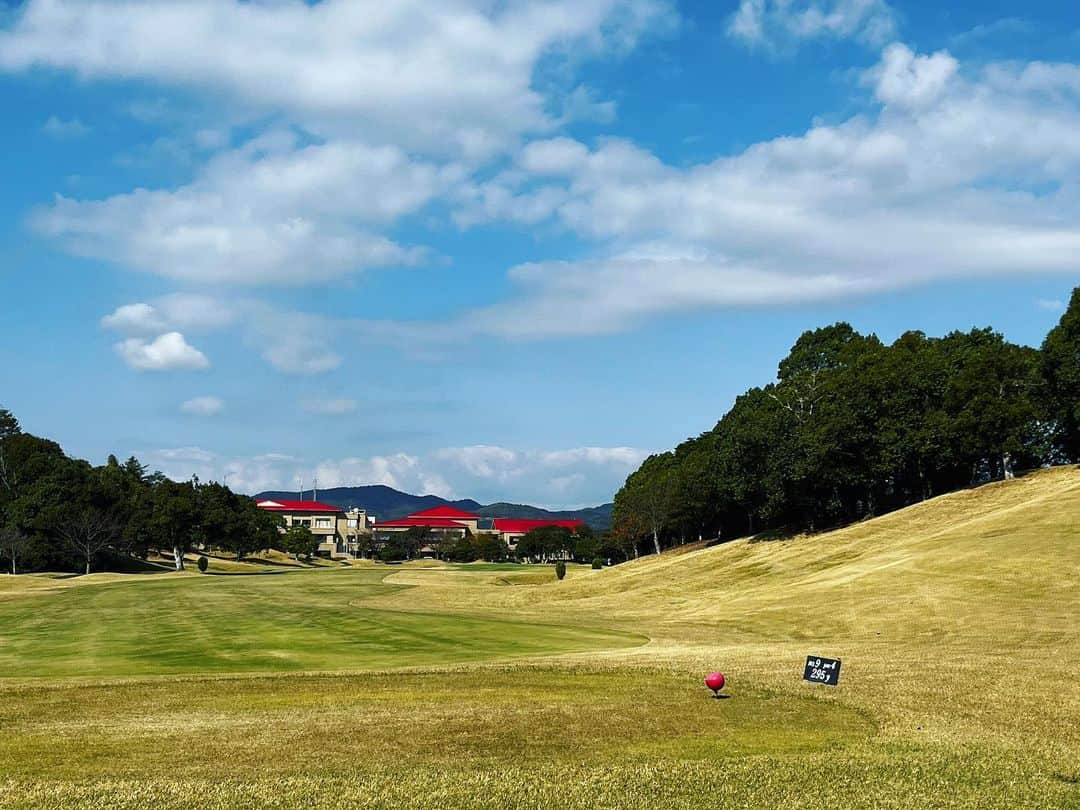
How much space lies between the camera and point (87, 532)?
129500 mm

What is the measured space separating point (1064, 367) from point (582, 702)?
83649 mm

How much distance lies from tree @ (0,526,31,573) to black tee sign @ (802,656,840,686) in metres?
122

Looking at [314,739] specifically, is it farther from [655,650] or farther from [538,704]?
[655,650]

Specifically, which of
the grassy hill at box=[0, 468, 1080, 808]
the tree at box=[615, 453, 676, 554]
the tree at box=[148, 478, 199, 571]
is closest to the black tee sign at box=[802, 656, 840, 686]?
the grassy hill at box=[0, 468, 1080, 808]

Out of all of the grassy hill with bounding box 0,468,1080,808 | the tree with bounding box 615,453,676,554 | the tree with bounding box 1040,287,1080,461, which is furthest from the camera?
the tree with bounding box 615,453,676,554

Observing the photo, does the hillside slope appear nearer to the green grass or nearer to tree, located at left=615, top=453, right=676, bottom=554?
the green grass

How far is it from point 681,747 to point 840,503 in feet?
310

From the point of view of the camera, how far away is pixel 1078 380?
289 feet

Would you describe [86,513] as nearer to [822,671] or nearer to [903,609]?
[903,609]

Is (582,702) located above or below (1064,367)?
below

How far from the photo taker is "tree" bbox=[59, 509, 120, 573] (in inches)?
5103

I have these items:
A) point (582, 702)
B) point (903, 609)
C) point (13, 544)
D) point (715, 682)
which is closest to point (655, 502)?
point (13, 544)

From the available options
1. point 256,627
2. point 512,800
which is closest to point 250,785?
point 512,800

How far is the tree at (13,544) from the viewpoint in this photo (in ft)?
389
